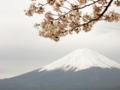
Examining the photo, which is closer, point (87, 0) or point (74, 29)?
point (87, 0)

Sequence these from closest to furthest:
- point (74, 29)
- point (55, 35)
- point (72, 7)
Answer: point (72, 7) < point (74, 29) < point (55, 35)

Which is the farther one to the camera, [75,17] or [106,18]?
[106,18]

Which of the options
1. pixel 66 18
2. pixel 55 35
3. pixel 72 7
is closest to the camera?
pixel 72 7

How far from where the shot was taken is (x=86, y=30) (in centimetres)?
758

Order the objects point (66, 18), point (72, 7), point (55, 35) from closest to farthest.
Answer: point (72, 7), point (66, 18), point (55, 35)

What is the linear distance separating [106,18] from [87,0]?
Answer: 1.31 meters

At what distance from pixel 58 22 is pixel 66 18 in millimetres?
428

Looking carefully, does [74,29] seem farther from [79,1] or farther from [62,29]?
[79,1]

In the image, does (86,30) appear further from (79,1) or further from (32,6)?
(32,6)

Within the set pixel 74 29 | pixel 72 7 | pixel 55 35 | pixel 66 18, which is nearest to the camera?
pixel 72 7

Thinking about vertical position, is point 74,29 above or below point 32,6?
below

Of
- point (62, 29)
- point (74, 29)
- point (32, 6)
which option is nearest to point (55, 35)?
point (62, 29)

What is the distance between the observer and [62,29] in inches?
299

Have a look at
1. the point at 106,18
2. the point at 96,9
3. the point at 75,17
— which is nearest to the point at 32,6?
the point at 75,17
